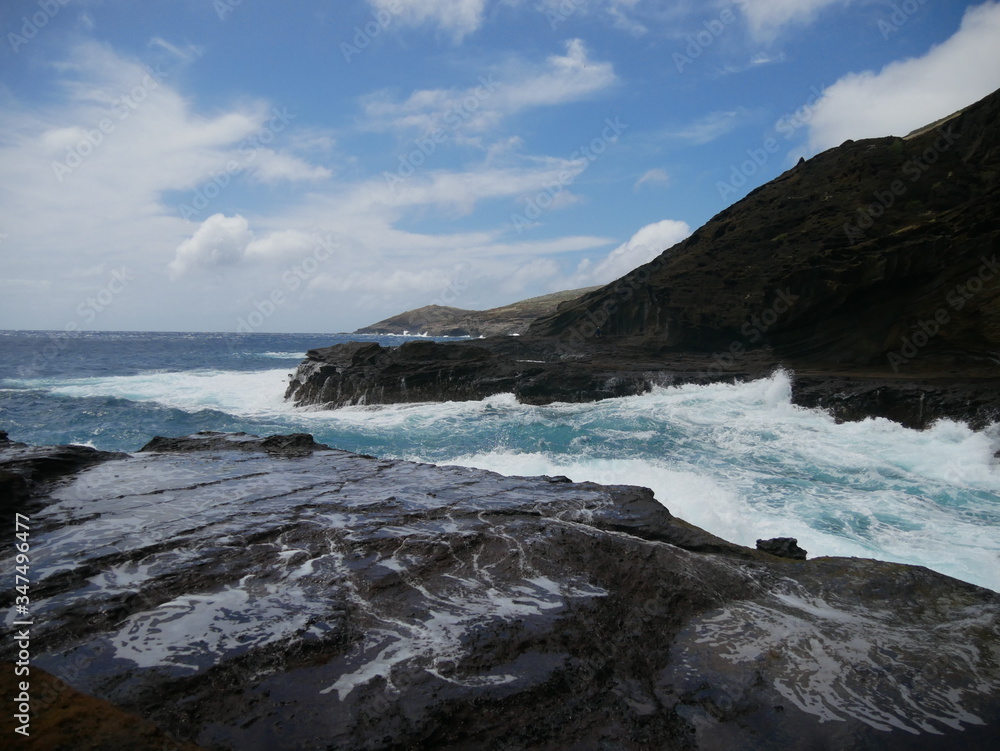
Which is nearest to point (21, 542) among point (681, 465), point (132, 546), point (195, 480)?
point (132, 546)

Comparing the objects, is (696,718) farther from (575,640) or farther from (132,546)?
(132,546)

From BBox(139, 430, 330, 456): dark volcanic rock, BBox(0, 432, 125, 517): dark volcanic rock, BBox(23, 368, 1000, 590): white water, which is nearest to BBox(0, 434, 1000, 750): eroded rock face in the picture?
BBox(0, 432, 125, 517): dark volcanic rock

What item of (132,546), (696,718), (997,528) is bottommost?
(997,528)

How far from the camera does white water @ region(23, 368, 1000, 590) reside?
27.6 feet

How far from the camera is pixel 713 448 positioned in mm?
14453

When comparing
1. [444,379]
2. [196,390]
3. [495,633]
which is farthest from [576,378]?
[196,390]

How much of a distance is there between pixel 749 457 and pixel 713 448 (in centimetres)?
113

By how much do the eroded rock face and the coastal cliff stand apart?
13962mm

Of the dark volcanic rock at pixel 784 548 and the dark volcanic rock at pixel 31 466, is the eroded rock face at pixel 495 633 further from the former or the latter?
the dark volcanic rock at pixel 784 548

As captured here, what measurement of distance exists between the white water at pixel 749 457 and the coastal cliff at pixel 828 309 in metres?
1.33

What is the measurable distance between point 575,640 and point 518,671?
472mm

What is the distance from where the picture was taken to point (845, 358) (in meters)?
21.1

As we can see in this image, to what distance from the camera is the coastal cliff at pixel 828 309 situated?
680 inches

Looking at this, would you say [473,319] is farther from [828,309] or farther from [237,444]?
[237,444]
